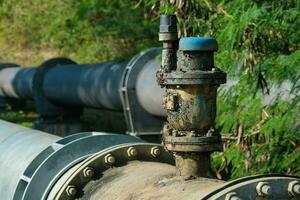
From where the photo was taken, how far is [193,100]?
3164mm

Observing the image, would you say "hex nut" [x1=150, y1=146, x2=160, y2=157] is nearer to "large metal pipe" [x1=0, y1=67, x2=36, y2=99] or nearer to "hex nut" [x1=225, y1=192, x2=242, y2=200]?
"hex nut" [x1=225, y1=192, x2=242, y2=200]

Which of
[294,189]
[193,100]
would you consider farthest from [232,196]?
[193,100]

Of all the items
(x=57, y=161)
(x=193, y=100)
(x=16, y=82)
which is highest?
(x=193, y=100)

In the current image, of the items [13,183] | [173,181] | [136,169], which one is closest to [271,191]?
[173,181]

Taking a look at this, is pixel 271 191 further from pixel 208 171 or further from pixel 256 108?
pixel 256 108

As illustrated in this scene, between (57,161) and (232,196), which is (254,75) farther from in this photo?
(232,196)

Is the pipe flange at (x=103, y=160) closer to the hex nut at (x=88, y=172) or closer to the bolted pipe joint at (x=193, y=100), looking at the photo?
the hex nut at (x=88, y=172)

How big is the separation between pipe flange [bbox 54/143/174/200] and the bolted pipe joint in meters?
0.41

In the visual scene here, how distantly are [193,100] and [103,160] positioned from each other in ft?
2.20

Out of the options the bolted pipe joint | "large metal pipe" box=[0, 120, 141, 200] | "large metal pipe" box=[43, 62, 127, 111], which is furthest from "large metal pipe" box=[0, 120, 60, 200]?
"large metal pipe" box=[43, 62, 127, 111]

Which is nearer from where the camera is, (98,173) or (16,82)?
(98,173)

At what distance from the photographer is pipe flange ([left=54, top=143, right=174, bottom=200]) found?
3586 mm

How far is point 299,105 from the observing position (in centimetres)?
484

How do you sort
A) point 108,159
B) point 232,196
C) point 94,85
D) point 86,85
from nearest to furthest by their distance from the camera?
point 232,196, point 108,159, point 94,85, point 86,85
